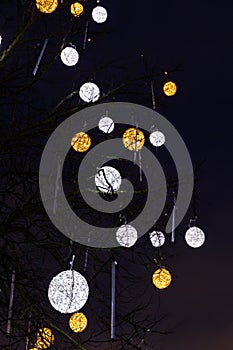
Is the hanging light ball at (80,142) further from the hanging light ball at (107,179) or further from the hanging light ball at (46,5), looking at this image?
the hanging light ball at (46,5)

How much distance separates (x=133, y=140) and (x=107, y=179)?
0.60 metres

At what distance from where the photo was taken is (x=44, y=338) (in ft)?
16.5

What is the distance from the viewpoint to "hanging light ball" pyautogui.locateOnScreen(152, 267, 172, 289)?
6.02m

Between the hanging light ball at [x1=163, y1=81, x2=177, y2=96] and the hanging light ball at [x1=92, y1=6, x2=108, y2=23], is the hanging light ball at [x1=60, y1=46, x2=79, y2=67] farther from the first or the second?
the hanging light ball at [x1=163, y1=81, x2=177, y2=96]

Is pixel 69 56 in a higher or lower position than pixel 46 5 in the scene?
lower

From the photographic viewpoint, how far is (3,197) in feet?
17.4

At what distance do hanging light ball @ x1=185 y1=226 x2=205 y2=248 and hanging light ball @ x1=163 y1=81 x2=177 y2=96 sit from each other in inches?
52.2

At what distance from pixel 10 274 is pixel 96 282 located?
85 centimetres

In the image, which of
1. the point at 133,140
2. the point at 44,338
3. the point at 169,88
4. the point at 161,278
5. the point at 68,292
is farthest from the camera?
the point at 169,88

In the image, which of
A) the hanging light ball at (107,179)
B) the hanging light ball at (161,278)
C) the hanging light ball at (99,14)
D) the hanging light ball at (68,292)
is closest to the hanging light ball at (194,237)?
the hanging light ball at (161,278)

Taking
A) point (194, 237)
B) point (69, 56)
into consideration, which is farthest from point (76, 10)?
point (194, 237)

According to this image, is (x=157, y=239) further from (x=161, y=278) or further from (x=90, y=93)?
(x=90, y=93)

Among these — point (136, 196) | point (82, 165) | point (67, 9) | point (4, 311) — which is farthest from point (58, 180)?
point (67, 9)

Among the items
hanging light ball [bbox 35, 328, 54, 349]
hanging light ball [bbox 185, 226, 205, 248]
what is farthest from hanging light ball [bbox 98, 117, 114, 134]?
hanging light ball [bbox 35, 328, 54, 349]
